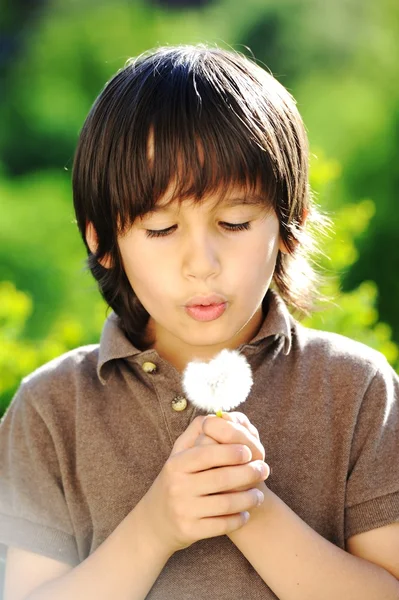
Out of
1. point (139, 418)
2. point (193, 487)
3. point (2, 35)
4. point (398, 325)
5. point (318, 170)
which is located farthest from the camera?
point (2, 35)

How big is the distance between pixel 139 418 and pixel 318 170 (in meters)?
1.05

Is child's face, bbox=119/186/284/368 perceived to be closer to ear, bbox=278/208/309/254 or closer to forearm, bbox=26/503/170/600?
ear, bbox=278/208/309/254

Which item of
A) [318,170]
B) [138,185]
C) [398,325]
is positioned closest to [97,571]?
[138,185]

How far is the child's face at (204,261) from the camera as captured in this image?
1.74 m

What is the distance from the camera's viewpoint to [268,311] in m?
2.02

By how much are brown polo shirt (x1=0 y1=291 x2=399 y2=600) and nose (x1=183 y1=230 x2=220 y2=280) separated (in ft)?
0.91

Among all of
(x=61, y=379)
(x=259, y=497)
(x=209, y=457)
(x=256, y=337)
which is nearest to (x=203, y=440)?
(x=209, y=457)

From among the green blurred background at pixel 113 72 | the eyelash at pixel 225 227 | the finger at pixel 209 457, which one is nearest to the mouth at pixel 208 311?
the eyelash at pixel 225 227

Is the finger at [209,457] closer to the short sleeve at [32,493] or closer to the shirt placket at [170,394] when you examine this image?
the shirt placket at [170,394]


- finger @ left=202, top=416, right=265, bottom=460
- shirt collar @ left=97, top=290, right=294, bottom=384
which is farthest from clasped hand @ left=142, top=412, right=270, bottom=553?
shirt collar @ left=97, top=290, right=294, bottom=384

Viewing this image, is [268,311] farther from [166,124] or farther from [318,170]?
[318,170]

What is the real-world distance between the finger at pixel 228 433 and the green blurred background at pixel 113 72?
1.02m

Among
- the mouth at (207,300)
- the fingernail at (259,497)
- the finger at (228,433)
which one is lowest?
the fingernail at (259,497)

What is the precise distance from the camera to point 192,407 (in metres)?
1.89
